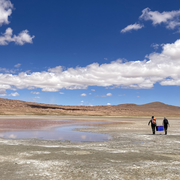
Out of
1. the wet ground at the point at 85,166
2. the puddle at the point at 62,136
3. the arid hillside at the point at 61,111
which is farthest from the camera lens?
the arid hillside at the point at 61,111

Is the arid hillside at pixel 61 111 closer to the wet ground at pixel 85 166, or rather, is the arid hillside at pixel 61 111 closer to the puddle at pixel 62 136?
the puddle at pixel 62 136

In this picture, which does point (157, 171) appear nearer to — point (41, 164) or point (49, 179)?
point (49, 179)

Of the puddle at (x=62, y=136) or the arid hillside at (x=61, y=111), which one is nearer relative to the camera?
the puddle at (x=62, y=136)

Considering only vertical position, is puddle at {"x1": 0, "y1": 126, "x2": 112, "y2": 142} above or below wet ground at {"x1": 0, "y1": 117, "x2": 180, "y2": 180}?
below

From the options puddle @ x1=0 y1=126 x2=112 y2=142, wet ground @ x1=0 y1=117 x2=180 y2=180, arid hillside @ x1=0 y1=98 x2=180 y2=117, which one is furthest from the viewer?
arid hillside @ x1=0 y1=98 x2=180 y2=117

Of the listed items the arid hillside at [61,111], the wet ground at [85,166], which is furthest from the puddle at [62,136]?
the arid hillside at [61,111]

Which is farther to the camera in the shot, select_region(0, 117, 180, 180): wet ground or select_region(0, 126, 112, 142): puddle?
select_region(0, 126, 112, 142): puddle

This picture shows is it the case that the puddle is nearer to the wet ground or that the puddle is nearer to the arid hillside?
the wet ground

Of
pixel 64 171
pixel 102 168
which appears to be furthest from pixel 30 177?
pixel 102 168

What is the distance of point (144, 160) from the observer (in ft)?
30.3

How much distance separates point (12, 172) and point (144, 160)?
5.70 meters

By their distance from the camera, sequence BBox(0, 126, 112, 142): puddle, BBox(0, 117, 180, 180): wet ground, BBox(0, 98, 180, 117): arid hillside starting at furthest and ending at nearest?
BBox(0, 98, 180, 117): arid hillside, BBox(0, 126, 112, 142): puddle, BBox(0, 117, 180, 180): wet ground

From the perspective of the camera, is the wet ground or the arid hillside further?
the arid hillside

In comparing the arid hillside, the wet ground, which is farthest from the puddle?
the arid hillside
